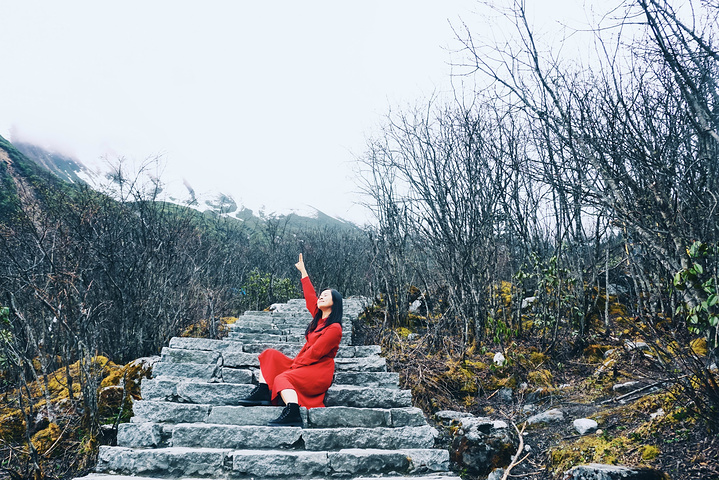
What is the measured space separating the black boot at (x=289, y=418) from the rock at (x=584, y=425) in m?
2.96

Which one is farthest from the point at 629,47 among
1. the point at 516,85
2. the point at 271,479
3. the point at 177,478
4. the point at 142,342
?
the point at 142,342

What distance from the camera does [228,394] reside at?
12.8 ft

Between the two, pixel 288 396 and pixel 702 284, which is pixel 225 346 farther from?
pixel 702 284

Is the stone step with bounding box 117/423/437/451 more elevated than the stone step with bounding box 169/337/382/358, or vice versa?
the stone step with bounding box 169/337/382/358

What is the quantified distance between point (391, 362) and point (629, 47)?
196 inches

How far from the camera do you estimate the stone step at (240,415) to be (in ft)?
11.6

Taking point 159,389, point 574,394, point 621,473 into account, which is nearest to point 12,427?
point 159,389

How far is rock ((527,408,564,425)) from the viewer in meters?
4.38

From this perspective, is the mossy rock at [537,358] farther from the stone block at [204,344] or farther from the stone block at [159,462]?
the stone block at [159,462]

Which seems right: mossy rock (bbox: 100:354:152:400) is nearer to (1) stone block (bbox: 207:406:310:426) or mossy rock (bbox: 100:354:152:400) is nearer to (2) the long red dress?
(1) stone block (bbox: 207:406:310:426)

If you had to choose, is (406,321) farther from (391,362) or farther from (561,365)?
(561,365)

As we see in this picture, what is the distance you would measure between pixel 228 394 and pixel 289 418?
3.07 feet

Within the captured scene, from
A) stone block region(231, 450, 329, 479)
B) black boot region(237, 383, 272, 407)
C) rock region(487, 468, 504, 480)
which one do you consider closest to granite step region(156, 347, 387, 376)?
black boot region(237, 383, 272, 407)

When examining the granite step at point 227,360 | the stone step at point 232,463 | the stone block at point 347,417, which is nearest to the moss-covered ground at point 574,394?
the granite step at point 227,360
